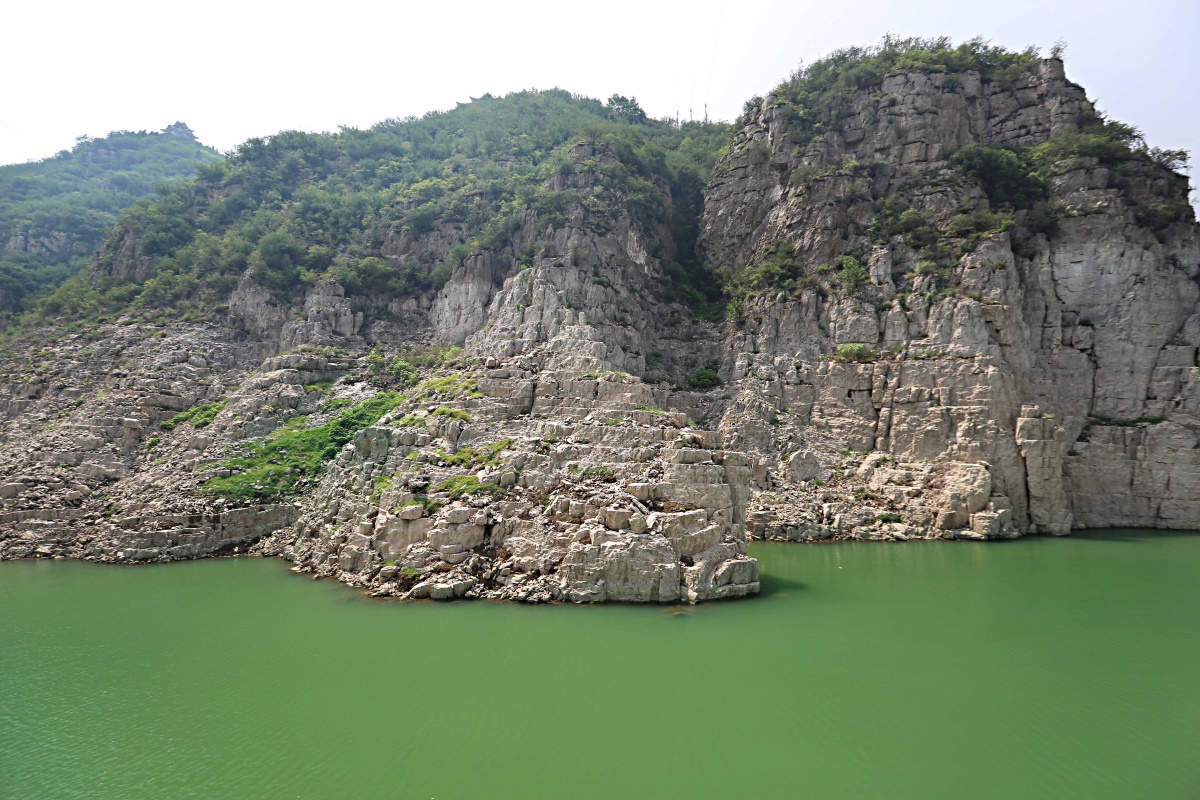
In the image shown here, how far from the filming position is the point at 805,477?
45844 millimetres

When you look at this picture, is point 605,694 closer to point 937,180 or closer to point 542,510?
point 542,510

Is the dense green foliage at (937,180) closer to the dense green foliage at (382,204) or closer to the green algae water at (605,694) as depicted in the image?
the dense green foliage at (382,204)

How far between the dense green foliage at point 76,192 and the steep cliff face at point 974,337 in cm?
7370

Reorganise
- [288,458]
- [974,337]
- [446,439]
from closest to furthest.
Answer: [446,439]
[288,458]
[974,337]

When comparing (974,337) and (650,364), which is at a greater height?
(974,337)

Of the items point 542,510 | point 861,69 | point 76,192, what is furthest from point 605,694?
point 76,192

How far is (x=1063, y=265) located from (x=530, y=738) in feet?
183

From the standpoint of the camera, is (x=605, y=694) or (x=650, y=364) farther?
(x=650, y=364)

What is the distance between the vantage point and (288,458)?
41.0m

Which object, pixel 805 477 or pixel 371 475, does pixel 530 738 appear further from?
pixel 805 477

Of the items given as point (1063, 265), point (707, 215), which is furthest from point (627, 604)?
point (707, 215)

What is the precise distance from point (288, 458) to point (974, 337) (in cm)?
4960

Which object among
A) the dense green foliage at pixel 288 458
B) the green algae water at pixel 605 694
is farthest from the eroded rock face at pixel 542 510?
the dense green foliage at pixel 288 458

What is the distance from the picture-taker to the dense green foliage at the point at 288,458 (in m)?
38.0
